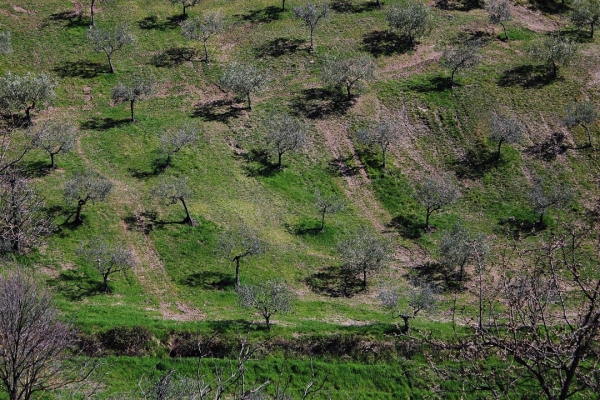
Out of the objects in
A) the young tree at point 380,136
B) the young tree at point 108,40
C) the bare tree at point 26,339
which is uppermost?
the bare tree at point 26,339

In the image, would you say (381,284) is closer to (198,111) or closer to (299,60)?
(198,111)

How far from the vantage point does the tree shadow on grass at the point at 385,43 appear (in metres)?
100

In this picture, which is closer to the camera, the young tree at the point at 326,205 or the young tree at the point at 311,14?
the young tree at the point at 326,205

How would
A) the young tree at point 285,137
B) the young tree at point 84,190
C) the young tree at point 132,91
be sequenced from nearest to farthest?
the young tree at point 84,190 → the young tree at point 285,137 → the young tree at point 132,91

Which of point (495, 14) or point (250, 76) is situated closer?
point (250, 76)

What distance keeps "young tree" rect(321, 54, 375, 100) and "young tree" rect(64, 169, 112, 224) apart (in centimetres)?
3842

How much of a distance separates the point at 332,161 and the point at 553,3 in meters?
66.7

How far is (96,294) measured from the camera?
5497 cm

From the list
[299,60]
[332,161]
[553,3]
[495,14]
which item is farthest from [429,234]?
[553,3]

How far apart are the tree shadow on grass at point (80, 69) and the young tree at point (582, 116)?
65.4 metres

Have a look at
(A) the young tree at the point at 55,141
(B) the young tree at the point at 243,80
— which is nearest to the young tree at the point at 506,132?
(B) the young tree at the point at 243,80

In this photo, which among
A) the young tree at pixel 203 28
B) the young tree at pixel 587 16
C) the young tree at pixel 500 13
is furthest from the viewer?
the young tree at pixel 587 16

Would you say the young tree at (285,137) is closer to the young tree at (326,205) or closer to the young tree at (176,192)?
the young tree at (326,205)

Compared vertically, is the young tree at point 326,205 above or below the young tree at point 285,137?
below
